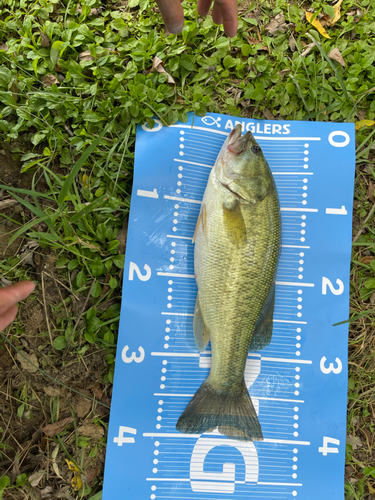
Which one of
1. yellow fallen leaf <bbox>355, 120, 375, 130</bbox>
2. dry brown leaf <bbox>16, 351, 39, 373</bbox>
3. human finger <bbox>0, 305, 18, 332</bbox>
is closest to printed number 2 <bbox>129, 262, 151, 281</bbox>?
human finger <bbox>0, 305, 18, 332</bbox>

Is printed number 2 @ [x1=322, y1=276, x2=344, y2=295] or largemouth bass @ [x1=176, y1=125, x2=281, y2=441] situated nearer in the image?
largemouth bass @ [x1=176, y1=125, x2=281, y2=441]

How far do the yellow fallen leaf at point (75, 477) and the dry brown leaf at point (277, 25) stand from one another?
3.22 metres

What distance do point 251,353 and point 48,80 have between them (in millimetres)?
2294

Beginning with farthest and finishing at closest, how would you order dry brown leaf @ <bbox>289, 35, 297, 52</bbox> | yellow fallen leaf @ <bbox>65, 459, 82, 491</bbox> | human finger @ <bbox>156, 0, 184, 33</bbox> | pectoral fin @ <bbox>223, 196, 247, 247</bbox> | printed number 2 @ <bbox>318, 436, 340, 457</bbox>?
dry brown leaf @ <bbox>289, 35, 297, 52</bbox> → printed number 2 @ <bbox>318, 436, 340, 457</bbox> → yellow fallen leaf @ <bbox>65, 459, 82, 491</bbox> → pectoral fin @ <bbox>223, 196, 247, 247</bbox> → human finger @ <bbox>156, 0, 184, 33</bbox>

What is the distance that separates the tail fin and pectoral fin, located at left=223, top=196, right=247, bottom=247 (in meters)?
0.92

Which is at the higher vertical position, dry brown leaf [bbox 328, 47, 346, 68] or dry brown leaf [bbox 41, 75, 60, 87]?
dry brown leaf [bbox 328, 47, 346, 68]

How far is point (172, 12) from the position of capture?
62.3 inches

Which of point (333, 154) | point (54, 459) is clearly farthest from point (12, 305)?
point (333, 154)

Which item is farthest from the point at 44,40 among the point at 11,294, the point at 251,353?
the point at 251,353

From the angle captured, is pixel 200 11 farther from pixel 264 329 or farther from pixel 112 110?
pixel 264 329

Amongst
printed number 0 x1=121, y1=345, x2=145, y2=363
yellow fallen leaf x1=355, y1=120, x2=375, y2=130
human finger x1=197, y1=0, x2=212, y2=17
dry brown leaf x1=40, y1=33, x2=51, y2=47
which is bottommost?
printed number 0 x1=121, y1=345, x2=145, y2=363

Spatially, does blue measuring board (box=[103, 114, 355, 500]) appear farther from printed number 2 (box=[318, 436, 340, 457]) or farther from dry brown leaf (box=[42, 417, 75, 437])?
dry brown leaf (box=[42, 417, 75, 437])

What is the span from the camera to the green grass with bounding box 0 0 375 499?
7.15 feet

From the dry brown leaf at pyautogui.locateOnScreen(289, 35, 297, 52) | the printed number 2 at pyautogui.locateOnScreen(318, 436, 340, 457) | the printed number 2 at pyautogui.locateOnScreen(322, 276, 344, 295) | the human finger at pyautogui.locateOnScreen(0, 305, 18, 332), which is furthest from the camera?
the dry brown leaf at pyautogui.locateOnScreen(289, 35, 297, 52)
